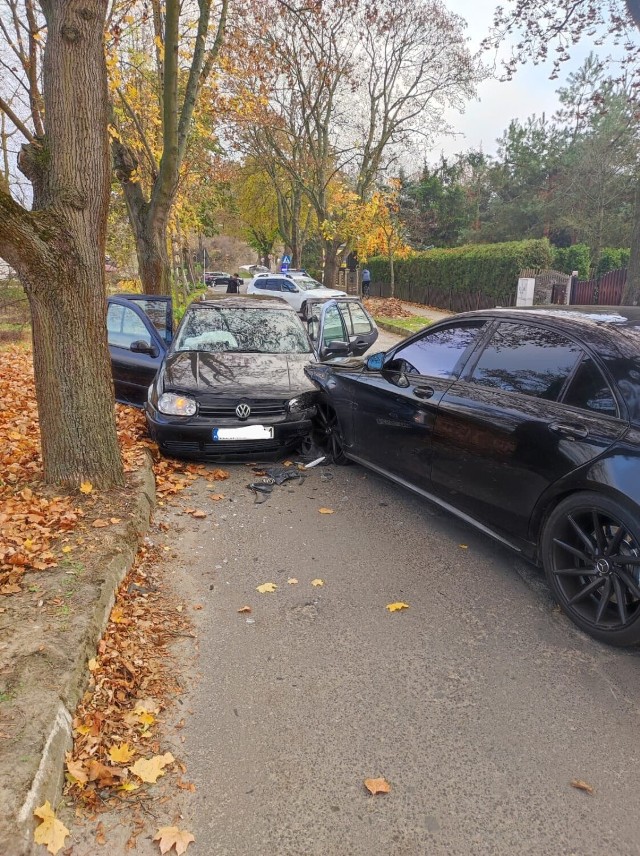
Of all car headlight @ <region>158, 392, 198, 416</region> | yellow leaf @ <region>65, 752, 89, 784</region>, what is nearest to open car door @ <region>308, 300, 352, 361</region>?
car headlight @ <region>158, 392, 198, 416</region>

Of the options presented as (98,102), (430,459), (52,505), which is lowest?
(52,505)

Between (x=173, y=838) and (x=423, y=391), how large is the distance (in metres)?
3.26

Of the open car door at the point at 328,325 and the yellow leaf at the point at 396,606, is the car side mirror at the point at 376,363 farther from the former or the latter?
the open car door at the point at 328,325

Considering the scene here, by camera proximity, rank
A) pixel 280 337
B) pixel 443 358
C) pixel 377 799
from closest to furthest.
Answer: pixel 377 799
pixel 443 358
pixel 280 337

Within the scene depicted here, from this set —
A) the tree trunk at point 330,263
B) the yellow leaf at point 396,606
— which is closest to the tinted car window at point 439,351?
the yellow leaf at point 396,606

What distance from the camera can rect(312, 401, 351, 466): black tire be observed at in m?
6.05

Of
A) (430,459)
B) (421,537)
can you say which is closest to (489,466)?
(430,459)

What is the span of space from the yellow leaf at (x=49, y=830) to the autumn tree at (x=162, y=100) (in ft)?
35.1

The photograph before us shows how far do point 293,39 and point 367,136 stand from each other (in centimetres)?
698

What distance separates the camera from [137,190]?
12.2 m

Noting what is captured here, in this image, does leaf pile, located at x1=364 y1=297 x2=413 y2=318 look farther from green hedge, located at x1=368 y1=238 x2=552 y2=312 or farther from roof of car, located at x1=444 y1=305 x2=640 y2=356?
roof of car, located at x1=444 y1=305 x2=640 y2=356

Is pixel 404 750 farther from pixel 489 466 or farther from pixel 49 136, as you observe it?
pixel 49 136

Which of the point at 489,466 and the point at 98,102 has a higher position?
the point at 98,102

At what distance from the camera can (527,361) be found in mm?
3828
